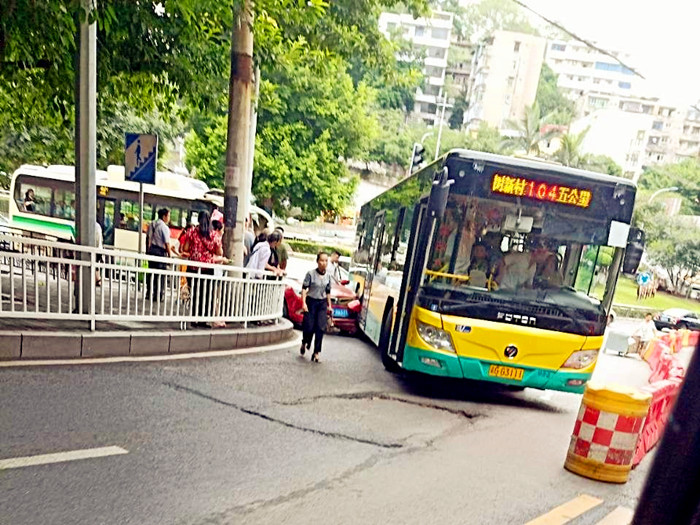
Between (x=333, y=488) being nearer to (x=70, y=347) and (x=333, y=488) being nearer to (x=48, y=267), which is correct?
(x=70, y=347)

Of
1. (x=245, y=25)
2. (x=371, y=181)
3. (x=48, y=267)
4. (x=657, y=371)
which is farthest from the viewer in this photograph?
(x=371, y=181)

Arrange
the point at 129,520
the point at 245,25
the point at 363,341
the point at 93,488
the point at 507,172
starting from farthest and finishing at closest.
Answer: the point at 363,341, the point at 245,25, the point at 507,172, the point at 93,488, the point at 129,520

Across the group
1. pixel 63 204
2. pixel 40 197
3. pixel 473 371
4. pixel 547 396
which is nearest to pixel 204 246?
pixel 473 371

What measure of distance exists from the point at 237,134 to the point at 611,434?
6759 mm

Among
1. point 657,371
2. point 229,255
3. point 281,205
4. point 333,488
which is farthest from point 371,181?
point 333,488

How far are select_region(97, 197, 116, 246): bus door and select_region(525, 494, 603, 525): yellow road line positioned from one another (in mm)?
18023

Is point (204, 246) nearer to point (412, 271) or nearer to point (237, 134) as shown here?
point (237, 134)

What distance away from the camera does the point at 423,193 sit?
7648mm

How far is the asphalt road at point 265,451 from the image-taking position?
345 cm

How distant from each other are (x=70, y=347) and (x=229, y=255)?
340cm

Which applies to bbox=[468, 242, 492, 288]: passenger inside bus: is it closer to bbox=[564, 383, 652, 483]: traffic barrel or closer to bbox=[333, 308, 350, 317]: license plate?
bbox=[564, 383, 652, 483]: traffic barrel

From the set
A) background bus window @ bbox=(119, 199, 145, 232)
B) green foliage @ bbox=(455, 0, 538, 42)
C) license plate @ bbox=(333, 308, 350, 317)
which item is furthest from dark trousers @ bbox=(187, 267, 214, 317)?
green foliage @ bbox=(455, 0, 538, 42)

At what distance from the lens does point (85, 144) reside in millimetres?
6609

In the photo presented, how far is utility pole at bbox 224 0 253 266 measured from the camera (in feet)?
28.3
